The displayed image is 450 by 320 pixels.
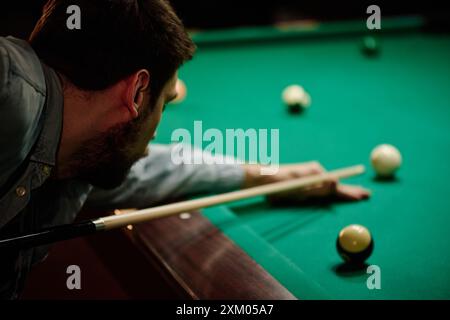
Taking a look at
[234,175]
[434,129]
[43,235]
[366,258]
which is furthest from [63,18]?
[434,129]

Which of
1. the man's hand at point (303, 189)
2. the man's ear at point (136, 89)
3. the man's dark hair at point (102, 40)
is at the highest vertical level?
the man's dark hair at point (102, 40)

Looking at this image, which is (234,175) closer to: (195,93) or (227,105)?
(227,105)

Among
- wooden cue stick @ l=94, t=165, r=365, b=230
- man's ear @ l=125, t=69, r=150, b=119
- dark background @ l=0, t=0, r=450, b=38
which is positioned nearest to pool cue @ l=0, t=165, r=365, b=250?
wooden cue stick @ l=94, t=165, r=365, b=230

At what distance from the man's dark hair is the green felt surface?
59cm

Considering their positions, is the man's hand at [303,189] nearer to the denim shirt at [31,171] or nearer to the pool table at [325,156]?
the pool table at [325,156]

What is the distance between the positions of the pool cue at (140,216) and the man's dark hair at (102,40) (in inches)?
13.1

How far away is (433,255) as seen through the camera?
1.27m

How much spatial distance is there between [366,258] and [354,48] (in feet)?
8.43

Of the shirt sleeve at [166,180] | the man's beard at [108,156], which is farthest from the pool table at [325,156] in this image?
the man's beard at [108,156]

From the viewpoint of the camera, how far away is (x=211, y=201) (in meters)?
1.44

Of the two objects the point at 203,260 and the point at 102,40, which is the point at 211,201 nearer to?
the point at 203,260

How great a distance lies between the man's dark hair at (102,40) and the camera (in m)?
1.09

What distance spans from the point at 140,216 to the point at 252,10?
573 cm

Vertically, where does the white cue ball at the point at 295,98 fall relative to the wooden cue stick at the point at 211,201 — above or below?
above
